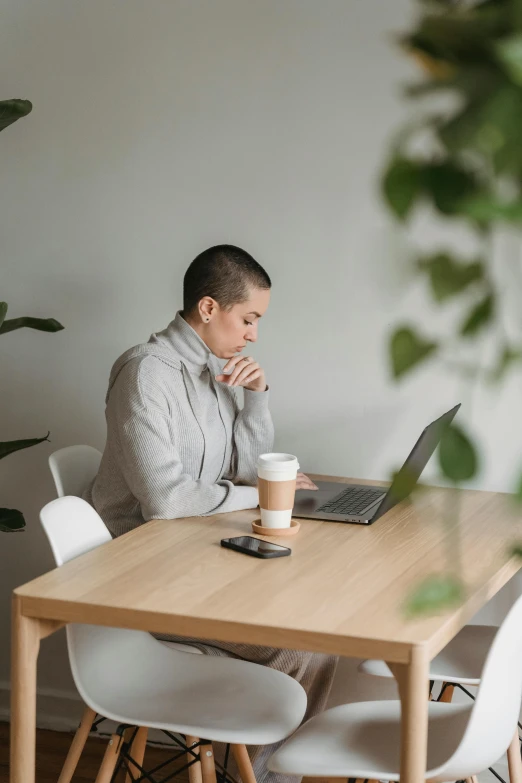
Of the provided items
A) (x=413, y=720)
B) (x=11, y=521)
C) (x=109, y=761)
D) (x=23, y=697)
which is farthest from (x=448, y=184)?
(x=11, y=521)

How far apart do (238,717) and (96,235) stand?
5.21 feet

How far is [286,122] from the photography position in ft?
8.91

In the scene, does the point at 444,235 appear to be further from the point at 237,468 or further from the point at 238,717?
the point at 238,717

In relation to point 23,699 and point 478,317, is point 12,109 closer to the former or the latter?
point 23,699

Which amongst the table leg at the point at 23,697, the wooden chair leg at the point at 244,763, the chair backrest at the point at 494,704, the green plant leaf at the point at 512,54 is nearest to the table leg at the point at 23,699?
the table leg at the point at 23,697

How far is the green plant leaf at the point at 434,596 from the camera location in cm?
37

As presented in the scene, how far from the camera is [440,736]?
1703 mm

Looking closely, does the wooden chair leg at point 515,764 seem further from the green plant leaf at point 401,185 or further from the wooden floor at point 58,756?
the green plant leaf at point 401,185

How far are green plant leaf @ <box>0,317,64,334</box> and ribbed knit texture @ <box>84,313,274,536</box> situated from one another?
0.39 m

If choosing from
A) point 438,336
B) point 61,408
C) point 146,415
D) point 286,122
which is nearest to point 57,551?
point 146,415

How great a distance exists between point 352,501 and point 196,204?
1.00 m

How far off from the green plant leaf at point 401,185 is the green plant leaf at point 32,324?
236 cm

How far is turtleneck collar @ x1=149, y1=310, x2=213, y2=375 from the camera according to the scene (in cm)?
241

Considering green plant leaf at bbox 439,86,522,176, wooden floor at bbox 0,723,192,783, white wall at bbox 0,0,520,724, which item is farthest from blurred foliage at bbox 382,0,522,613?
wooden floor at bbox 0,723,192,783
